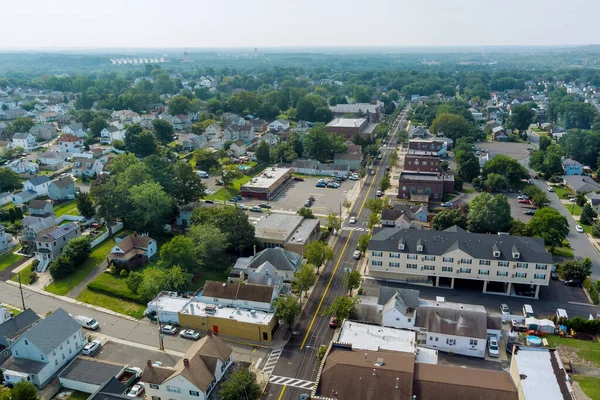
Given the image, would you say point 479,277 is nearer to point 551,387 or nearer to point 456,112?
point 551,387

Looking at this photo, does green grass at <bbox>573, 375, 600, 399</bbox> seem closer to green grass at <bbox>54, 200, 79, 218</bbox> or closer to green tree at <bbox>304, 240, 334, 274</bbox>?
green tree at <bbox>304, 240, 334, 274</bbox>

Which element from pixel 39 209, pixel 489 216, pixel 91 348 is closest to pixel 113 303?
pixel 91 348

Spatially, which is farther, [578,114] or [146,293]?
→ [578,114]

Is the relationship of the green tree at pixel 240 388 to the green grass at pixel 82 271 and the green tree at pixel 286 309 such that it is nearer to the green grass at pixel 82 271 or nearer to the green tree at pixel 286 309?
the green tree at pixel 286 309

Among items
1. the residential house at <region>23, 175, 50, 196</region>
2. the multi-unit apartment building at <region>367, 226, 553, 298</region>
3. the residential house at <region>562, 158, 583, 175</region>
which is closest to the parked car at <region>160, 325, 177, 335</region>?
the multi-unit apartment building at <region>367, 226, 553, 298</region>

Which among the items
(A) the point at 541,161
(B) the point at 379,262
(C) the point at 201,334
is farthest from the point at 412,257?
(A) the point at 541,161

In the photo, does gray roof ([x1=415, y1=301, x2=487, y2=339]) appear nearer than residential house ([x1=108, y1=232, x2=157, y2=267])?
Yes
